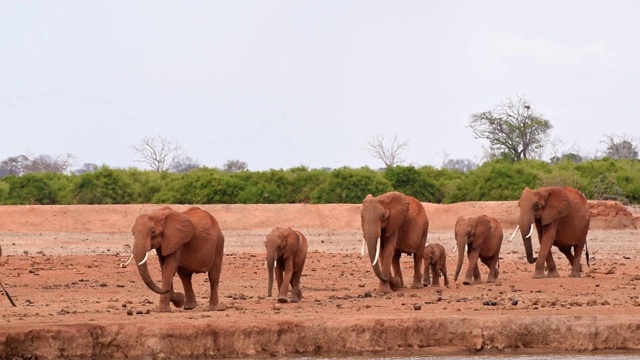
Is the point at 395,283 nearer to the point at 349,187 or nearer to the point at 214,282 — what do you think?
the point at 214,282

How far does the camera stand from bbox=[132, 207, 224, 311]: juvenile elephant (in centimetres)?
1764

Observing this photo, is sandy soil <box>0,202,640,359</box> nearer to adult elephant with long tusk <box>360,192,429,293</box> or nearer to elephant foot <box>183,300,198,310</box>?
elephant foot <box>183,300,198,310</box>

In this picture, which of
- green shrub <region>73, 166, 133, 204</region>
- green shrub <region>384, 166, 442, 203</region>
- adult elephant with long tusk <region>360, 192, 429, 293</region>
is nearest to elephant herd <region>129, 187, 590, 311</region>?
adult elephant with long tusk <region>360, 192, 429, 293</region>

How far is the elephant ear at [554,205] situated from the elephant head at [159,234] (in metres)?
8.02

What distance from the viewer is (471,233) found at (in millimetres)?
22844

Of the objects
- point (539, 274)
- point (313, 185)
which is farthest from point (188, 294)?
point (313, 185)

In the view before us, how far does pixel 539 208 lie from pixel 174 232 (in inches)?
327

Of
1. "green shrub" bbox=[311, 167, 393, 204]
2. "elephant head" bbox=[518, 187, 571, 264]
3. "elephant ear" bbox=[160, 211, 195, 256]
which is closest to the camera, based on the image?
"elephant ear" bbox=[160, 211, 195, 256]

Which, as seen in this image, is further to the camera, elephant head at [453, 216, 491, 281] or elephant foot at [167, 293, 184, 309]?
elephant head at [453, 216, 491, 281]

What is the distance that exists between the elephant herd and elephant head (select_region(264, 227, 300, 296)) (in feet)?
0.05

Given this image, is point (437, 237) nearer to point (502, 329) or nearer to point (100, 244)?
point (100, 244)

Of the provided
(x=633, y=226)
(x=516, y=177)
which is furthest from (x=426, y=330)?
(x=516, y=177)

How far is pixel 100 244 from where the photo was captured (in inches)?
1452

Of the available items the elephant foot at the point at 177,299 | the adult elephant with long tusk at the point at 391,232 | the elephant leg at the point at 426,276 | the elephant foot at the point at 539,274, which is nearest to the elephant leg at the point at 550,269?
the elephant foot at the point at 539,274
